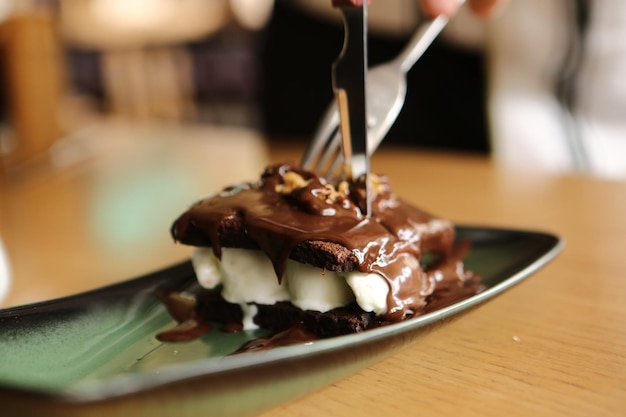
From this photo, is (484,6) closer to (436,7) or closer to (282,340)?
(436,7)

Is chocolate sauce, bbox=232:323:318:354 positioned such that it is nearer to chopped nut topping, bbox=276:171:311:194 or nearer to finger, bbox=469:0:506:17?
chopped nut topping, bbox=276:171:311:194

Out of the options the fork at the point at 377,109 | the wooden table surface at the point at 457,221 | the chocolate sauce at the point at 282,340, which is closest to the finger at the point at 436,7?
the fork at the point at 377,109

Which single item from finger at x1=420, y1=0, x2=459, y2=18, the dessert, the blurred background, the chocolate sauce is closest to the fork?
finger at x1=420, y1=0, x2=459, y2=18

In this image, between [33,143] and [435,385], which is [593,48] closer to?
[435,385]

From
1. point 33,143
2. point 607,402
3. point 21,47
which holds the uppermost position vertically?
point 21,47

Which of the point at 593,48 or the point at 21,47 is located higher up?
the point at 21,47

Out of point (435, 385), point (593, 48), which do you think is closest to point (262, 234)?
point (435, 385)

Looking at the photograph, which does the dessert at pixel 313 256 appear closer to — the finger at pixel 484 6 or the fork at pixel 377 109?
the fork at pixel 377 109
